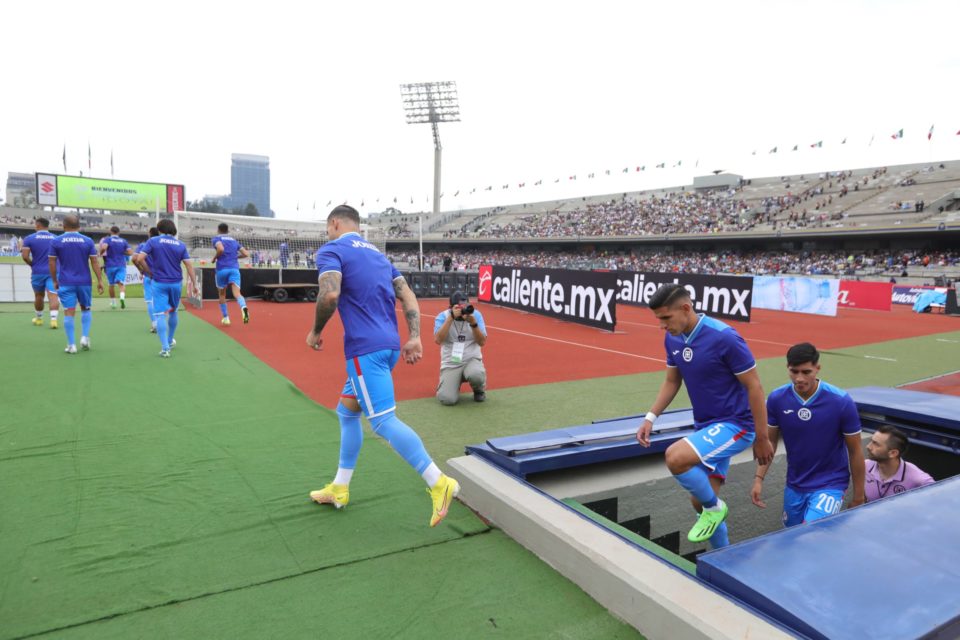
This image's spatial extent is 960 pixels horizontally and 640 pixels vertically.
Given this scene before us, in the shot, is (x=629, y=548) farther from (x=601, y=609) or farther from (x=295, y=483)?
(x=295, y=483)

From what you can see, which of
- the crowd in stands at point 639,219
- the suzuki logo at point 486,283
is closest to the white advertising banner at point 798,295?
the suzuki logo at point 486,283

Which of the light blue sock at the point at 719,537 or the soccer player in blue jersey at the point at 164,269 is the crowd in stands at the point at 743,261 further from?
the light blue sock at the point at 719,537

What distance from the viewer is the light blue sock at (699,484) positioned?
10.2ft

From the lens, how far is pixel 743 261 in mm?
41719

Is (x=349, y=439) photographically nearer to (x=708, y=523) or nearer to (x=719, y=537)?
(x=708, y=523)

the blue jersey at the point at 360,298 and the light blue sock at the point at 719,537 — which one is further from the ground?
the blue jersey at the point at 360,298

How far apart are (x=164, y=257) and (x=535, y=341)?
666 centimetres

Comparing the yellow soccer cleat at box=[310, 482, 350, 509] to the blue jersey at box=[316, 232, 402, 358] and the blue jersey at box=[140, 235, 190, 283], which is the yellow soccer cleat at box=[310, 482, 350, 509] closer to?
the blue jersey at box=[316, 232, 402, 358]

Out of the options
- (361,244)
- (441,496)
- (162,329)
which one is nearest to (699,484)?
(441,496)

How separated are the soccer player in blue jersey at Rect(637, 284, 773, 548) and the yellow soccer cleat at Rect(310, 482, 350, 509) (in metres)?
1.90

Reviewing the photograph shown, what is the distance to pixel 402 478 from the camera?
3941 millimetres

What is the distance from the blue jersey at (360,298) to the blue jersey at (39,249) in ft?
25.0

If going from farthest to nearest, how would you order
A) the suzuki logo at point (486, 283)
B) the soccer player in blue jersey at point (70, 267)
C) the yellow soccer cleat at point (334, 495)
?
the suzuki logo at point (486, 283)
the soccer player in blue jersey at point (70, 267)
the yellow soccer cleat at point (334, 495)

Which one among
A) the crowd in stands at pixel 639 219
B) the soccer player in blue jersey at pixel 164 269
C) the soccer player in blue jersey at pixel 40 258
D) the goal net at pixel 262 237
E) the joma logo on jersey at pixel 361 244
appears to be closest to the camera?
the joma logo on jersey at pixel 361 244
